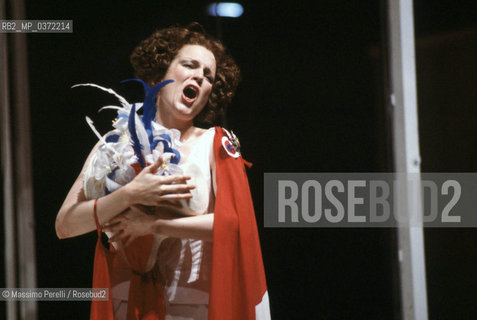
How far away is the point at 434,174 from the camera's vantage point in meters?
1.50

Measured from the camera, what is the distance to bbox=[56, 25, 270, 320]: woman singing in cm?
107

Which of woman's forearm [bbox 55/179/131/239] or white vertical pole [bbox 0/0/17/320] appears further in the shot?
white vertical pole [bbox 0/0/17/320]

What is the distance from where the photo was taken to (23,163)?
1.33m

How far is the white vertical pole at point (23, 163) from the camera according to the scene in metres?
1.32

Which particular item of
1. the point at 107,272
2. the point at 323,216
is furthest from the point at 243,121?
the point at 107,272

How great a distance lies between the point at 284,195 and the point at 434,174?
0.49 metres

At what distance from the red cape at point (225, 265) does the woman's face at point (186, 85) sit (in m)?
0.10

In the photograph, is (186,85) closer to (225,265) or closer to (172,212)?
(172,212)

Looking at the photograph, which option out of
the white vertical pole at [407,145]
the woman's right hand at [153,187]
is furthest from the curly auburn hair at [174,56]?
the white vertical pole at [407,145]

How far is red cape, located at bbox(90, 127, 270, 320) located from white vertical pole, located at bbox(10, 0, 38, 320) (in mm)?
281

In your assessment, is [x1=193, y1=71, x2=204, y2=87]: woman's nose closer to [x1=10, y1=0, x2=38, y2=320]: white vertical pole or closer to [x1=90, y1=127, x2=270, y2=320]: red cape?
[x1=90, y1=127, x2=270, y2=320]: red cape

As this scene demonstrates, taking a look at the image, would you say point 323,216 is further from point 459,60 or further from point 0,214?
point 0,214

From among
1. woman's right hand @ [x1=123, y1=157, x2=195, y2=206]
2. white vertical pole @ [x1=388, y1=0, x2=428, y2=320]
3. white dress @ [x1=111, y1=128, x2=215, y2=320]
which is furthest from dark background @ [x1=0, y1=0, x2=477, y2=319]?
woman's right hand @ [x1=123, y1=157, x2=195, y2=206]

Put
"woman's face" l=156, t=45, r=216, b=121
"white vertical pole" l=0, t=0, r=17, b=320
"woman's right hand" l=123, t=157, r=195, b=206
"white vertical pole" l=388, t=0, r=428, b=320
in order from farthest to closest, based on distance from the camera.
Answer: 1. "white vertical pole" l=388, t=0, r=428, b=320
2. "white vertical pole" l=0, t=0, r=17, b=320
3. "woman's face" l=156, t=45, r=216, b=121
4. "woman's right hand" l=123, t=157, r=195, b=206
